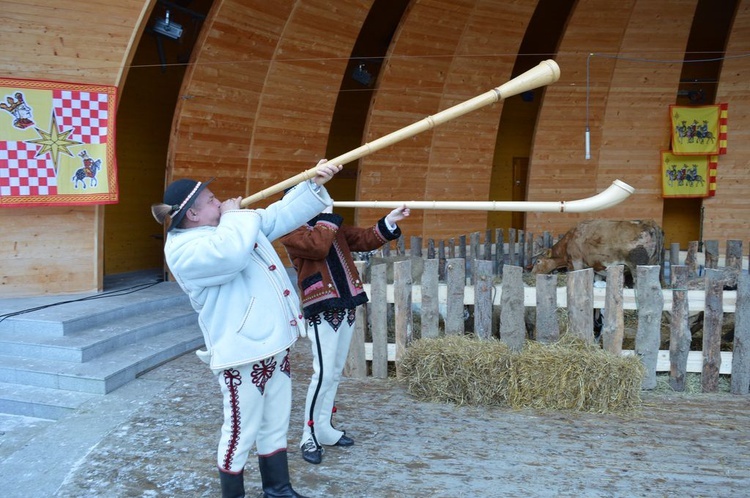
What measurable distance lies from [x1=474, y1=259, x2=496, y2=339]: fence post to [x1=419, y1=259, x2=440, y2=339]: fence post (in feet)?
1.06

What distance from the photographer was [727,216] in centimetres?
1148

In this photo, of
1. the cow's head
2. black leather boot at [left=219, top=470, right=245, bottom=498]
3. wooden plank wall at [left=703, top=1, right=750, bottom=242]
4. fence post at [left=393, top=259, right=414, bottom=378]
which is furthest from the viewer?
wooden plank wall at [left=703, top=1, right=750, bottom=242]

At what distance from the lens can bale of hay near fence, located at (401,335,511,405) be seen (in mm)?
4434

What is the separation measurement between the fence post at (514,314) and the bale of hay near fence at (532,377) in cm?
17

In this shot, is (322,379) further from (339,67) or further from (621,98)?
(621,98)

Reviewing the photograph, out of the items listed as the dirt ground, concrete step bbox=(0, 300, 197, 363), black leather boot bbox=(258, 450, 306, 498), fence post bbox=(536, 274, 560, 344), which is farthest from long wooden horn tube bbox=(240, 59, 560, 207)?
concrete step bbox=(0, 300, 197, 363)

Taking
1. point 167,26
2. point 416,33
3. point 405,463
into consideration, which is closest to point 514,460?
point 405,463

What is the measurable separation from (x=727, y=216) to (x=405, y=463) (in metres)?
10.4

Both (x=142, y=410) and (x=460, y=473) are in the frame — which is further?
(x=142, y=410)

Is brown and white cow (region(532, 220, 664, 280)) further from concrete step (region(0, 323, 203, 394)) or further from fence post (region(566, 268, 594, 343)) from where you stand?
concrete step (region(0, 323, 203, 394))

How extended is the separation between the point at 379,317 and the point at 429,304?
43 cm

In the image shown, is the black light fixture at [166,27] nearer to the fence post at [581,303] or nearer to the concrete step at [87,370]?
the concrete step at [87,370]

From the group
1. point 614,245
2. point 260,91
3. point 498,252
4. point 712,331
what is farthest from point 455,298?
point 260,91

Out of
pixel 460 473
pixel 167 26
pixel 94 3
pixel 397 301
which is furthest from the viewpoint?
pixel 167 26
